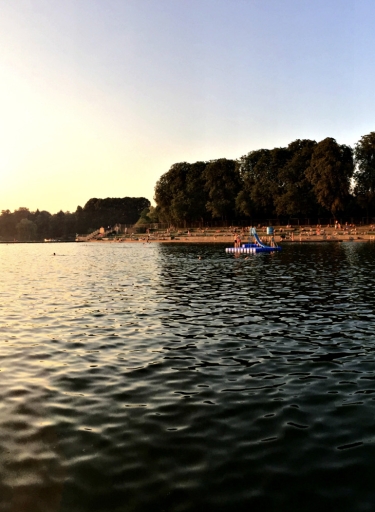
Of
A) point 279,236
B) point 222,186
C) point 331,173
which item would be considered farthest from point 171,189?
→ point 331,173

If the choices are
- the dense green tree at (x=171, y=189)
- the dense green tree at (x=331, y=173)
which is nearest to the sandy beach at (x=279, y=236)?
the dense green tree at (x=331, y=173)

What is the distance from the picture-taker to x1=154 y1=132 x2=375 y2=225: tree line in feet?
344

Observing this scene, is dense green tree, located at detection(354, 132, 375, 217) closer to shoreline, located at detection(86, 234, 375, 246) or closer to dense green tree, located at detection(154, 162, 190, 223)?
shoreline, located at detection(86, 234, 375, 246)

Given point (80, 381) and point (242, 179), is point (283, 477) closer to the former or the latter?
point (80, 381)

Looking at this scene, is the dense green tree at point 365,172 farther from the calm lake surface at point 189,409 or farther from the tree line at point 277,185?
the calm lake surface at point 189,409

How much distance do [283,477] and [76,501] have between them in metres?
3.04

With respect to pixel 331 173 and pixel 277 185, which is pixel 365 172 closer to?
pixel 331 173

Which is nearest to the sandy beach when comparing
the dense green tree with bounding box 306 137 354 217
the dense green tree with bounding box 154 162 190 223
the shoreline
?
the shoreline

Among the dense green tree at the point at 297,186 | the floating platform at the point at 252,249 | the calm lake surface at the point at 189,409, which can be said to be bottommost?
the calm lake surface at the point at 189,409

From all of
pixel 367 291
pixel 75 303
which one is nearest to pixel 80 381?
pixel 75 303

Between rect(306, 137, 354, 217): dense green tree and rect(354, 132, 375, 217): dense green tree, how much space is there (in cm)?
266

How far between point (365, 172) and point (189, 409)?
107067 mm

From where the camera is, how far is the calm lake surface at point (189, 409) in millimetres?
6965

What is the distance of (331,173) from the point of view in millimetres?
101562
